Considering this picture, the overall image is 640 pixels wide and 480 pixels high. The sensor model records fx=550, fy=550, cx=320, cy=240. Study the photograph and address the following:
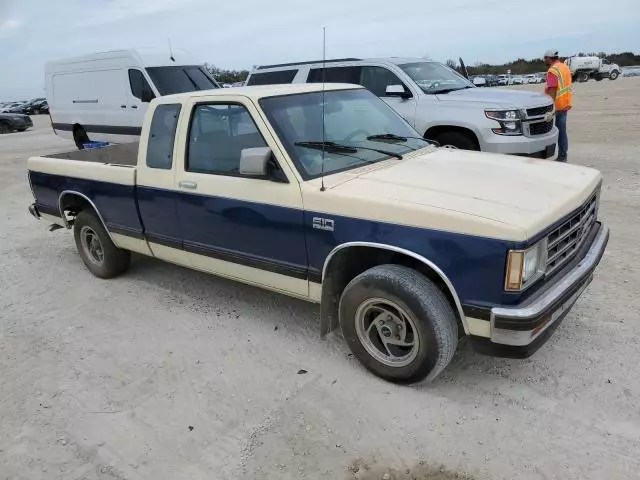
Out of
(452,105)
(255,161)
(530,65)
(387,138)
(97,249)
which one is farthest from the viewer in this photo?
(530,65)

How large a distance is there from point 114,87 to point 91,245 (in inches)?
292

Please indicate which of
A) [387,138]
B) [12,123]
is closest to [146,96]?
[387,138]

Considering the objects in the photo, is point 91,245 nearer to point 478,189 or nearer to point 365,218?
point 365,218

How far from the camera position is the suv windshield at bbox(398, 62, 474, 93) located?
8555 mm

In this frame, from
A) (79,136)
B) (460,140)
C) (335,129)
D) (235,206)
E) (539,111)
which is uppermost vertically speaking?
(335,129)

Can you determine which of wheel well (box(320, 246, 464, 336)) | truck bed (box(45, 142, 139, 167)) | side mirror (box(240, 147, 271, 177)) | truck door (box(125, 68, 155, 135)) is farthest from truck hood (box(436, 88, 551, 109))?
truck door (box(125, 68, 155, 135))

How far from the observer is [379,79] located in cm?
876

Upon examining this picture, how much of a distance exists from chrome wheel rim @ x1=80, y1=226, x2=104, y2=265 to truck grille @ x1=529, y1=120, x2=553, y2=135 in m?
5.91

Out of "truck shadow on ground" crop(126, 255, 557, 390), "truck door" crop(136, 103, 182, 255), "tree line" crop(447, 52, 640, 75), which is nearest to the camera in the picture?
"truck shadow on ground" crop(126, 255, 557, 390)

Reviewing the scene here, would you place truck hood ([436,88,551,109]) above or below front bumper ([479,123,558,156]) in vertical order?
above

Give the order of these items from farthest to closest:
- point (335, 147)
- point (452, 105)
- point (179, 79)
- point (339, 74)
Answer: point (179, 79) < point (339, 74) < point (452, 105) < point (335, 147)

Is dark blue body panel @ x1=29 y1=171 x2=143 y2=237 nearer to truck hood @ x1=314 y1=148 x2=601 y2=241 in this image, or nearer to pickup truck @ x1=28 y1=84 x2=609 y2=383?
pickup truck @ x1=28 y1=84 x2=609 y2=383

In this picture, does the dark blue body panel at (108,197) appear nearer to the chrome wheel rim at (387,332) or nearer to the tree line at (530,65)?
the chrome wheel rim at (387,332)

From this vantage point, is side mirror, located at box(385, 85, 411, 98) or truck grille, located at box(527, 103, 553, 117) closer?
truck grille, located at box(527, 103, 553, 117)
